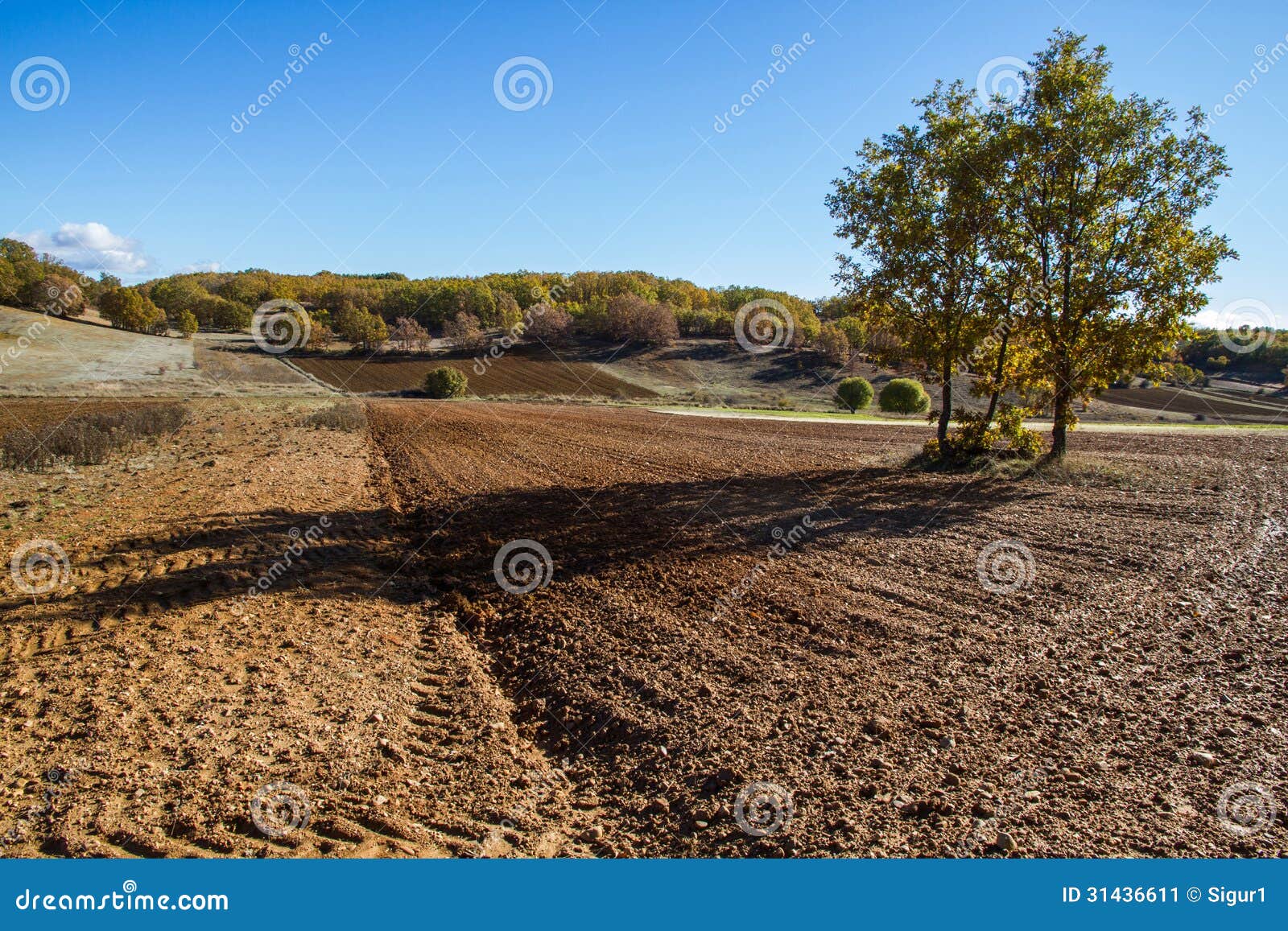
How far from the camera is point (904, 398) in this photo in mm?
50500

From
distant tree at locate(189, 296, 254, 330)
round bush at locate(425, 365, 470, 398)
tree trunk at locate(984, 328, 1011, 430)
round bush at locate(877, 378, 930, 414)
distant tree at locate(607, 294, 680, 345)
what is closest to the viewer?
tree trunk at locate(984, 328, 1011, 430)

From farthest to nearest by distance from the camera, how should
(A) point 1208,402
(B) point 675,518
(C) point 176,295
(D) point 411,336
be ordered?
(C) point 176,295 < (D) point 411,336 < (A) point 1208,402 < (B) point 675,518

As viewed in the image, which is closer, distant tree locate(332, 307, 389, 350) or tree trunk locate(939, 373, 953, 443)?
tree trunk locate(939, 373, 953, 443)

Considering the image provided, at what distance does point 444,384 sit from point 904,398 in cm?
3506

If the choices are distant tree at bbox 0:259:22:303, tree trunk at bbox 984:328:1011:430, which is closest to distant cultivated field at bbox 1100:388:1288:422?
tree trunk at bbox 984:328:1011:430

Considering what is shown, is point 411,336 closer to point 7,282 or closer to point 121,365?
point 121,365

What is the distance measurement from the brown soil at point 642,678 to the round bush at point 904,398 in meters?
38.2

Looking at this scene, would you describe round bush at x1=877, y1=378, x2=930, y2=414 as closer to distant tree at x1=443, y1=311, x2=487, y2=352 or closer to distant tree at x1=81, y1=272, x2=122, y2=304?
distant tree at x1=443, y1=311, x2=487, y2=352

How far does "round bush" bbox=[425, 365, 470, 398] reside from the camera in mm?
52531

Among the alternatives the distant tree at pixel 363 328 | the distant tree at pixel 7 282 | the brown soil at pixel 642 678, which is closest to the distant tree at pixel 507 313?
the distant tree at pixel 363 328

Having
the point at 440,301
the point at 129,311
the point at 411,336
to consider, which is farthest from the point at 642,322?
the point at 129,311

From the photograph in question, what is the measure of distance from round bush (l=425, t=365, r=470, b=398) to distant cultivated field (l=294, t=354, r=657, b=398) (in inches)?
96.9

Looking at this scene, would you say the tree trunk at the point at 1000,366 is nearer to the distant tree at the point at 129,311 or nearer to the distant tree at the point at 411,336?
the distant tree at the point at 411,336

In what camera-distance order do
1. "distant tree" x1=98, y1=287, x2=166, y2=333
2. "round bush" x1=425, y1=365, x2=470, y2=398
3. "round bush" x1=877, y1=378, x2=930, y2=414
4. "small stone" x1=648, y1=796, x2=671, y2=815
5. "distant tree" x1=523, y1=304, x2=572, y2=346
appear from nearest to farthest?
"small stone" x1=648, y1=796, x2=671, y2=815 → "round bush" x1=877, y1=378, x2=930, y2=414 → "round bush" x1=425, y1=365, x2=470, y2=398 → "distant tree" x1=98, y1=287, x2=166, y2=333 → "distant tree" x1=523, y1=304, x2=572, y2=346
